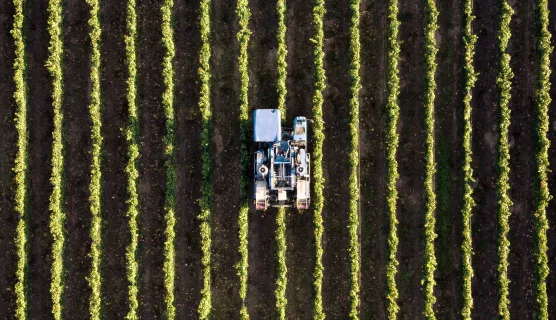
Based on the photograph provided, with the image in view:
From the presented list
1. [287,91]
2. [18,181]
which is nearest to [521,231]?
[287,91]

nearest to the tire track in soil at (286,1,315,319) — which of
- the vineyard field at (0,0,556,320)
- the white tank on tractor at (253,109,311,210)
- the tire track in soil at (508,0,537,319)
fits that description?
the vineyard field at (0,0,556,320)

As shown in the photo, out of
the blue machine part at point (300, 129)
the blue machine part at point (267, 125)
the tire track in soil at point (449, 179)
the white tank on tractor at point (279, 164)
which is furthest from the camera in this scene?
the tire track in soil at point (449, 179)

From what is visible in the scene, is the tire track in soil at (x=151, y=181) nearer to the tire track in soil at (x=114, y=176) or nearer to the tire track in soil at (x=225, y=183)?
the tire track in soil at (x=114, y=176)

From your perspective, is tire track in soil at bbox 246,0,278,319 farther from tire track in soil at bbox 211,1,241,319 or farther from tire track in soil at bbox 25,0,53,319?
tire track in soil at bbox 25,0,53,319

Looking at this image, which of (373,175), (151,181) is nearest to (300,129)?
(373,175)

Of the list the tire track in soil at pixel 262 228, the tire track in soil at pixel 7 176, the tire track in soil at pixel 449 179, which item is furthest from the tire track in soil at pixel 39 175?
the tire track in soil at pixel 449 179

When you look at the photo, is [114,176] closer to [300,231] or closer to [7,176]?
[7,176]
